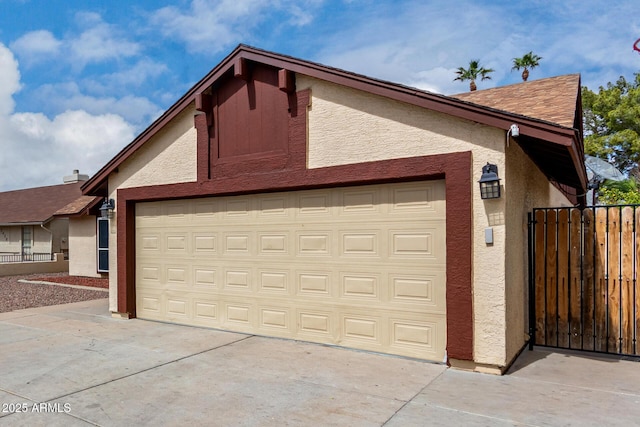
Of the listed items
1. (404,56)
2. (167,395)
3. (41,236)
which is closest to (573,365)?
(167,395)

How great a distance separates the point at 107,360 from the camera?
6191mm

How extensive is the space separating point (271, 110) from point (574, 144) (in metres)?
4.64

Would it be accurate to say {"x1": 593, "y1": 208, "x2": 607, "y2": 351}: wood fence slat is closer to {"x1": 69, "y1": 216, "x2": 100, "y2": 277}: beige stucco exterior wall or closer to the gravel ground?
the gravel ground

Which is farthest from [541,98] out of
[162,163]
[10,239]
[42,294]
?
[10,239]

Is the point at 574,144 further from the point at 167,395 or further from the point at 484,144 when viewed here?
the point at 167,395

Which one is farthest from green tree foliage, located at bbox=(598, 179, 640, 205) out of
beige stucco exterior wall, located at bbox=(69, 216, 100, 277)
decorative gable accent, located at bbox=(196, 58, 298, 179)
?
beige stucco exterior wall, located at bbox=(69, 216, 100, 277)

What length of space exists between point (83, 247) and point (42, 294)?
15.4 ft

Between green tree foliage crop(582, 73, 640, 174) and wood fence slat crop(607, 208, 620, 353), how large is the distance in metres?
27.3

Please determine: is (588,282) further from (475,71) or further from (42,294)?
(475,71)

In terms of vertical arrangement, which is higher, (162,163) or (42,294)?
(162,163)

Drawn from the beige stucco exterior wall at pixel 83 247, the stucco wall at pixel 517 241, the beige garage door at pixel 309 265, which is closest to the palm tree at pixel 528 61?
the stucco wall at pixel 517 241

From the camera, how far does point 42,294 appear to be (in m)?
13.2

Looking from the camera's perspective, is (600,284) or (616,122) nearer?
(600,284)

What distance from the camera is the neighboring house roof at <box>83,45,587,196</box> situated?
5438mm
